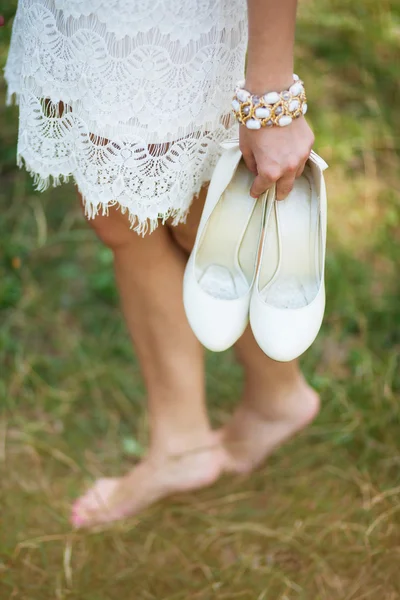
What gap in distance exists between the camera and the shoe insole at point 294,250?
1.16 m

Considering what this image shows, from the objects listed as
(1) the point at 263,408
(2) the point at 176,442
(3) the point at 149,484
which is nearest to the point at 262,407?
(1) the point at 263,408

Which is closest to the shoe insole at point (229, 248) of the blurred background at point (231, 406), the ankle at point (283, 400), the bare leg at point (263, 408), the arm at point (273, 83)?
the arm at point (273, 83)

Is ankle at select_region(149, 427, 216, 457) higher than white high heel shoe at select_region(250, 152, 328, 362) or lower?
lower

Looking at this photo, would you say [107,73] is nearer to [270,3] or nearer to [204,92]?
[204,92]

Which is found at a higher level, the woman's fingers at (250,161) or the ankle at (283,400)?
the woman's fingers at (250,161)

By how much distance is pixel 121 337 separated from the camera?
2.10 meters

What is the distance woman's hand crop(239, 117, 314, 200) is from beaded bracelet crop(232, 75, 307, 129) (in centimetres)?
1

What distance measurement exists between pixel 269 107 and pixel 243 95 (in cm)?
5

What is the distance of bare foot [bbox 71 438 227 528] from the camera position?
1.56 metres

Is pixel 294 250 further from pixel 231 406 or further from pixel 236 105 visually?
pixel 231 406

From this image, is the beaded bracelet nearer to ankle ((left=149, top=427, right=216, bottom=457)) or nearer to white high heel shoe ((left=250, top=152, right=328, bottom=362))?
white high heel shoe ((left=250, top=152, right=328, bottom=362))

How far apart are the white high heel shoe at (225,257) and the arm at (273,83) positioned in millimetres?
74

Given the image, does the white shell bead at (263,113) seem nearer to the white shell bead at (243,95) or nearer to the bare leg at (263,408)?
the white shell bead at (243,95)

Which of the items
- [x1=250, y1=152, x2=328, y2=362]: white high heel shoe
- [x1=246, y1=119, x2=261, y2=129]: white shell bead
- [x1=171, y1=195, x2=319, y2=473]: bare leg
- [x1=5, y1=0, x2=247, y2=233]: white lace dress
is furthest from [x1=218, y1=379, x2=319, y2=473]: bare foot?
[x1=246, y1=119, x2=261, y2=129]: white shell bead
